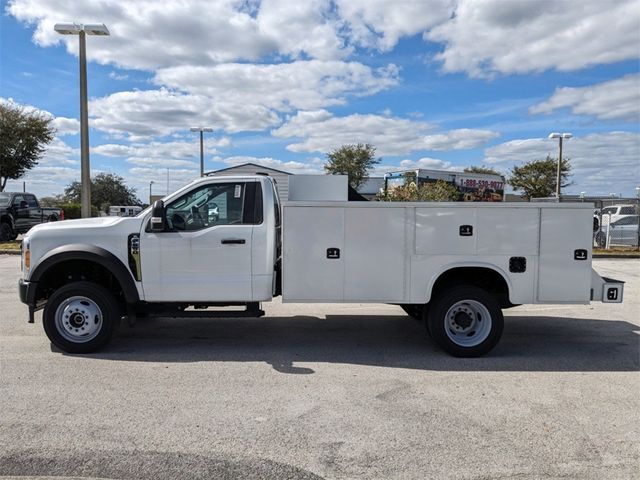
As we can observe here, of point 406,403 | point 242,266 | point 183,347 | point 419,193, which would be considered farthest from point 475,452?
point 419,193

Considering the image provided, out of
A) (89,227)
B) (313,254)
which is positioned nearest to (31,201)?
(89,227)

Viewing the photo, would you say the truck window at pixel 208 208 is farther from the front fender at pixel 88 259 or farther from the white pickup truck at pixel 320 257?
the front fender at pixel 88 259

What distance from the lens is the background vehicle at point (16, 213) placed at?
20.9 m

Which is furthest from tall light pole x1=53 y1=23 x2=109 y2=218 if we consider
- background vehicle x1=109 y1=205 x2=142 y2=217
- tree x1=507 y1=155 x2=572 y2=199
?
tree x1=507 y1=155 x2=572 y2=199

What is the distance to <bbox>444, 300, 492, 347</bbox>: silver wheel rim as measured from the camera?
5.91 meters

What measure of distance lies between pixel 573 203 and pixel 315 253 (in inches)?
116

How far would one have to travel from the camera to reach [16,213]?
21.4 m

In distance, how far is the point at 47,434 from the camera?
388 centimetres

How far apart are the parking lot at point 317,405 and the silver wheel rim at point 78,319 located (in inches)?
10.1

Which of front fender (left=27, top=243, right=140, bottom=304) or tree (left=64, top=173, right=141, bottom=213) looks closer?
front fender (left=27, top=243, right=140, bottom=304)

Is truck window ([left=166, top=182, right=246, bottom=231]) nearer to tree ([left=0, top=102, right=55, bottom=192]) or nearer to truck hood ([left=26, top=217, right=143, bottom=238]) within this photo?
truck hood ([left=26, top=217, right=143, bottom=238])

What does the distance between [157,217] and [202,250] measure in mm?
613

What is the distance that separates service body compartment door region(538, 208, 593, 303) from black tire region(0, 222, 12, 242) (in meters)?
21.4

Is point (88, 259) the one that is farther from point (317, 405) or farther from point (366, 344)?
point (366, 344)
